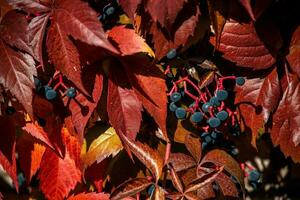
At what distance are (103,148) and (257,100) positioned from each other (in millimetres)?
418

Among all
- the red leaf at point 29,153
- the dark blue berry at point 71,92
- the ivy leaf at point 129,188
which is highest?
the dark blue berry at point 71,92

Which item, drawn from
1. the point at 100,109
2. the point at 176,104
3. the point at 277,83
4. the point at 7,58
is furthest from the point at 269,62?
the point at 7,58

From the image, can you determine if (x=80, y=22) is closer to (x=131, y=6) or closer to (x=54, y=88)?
(x=131, y=6)

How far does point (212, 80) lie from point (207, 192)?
286 mm

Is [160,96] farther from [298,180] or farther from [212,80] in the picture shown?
[298,180]

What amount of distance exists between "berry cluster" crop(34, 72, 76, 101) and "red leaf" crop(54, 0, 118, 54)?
198 mm

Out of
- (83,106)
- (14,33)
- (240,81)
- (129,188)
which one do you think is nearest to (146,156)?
(129,188)

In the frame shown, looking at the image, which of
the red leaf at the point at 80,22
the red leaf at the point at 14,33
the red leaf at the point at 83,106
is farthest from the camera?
the red leaf at the point at 83,106

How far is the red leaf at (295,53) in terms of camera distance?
47.5 inches

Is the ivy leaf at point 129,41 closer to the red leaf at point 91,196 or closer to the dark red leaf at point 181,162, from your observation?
the dark red leaf at point 181,162

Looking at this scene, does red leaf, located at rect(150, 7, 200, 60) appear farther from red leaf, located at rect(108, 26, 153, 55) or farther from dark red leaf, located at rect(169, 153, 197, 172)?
dark red leaf, located at rect(169, 153, 197, 172)

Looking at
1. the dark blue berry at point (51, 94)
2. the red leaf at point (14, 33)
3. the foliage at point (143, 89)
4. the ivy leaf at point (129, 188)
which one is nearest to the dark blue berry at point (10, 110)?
the foliage at point (143, 89)

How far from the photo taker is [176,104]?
132 centimetres

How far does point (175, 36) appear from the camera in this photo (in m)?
1.14
